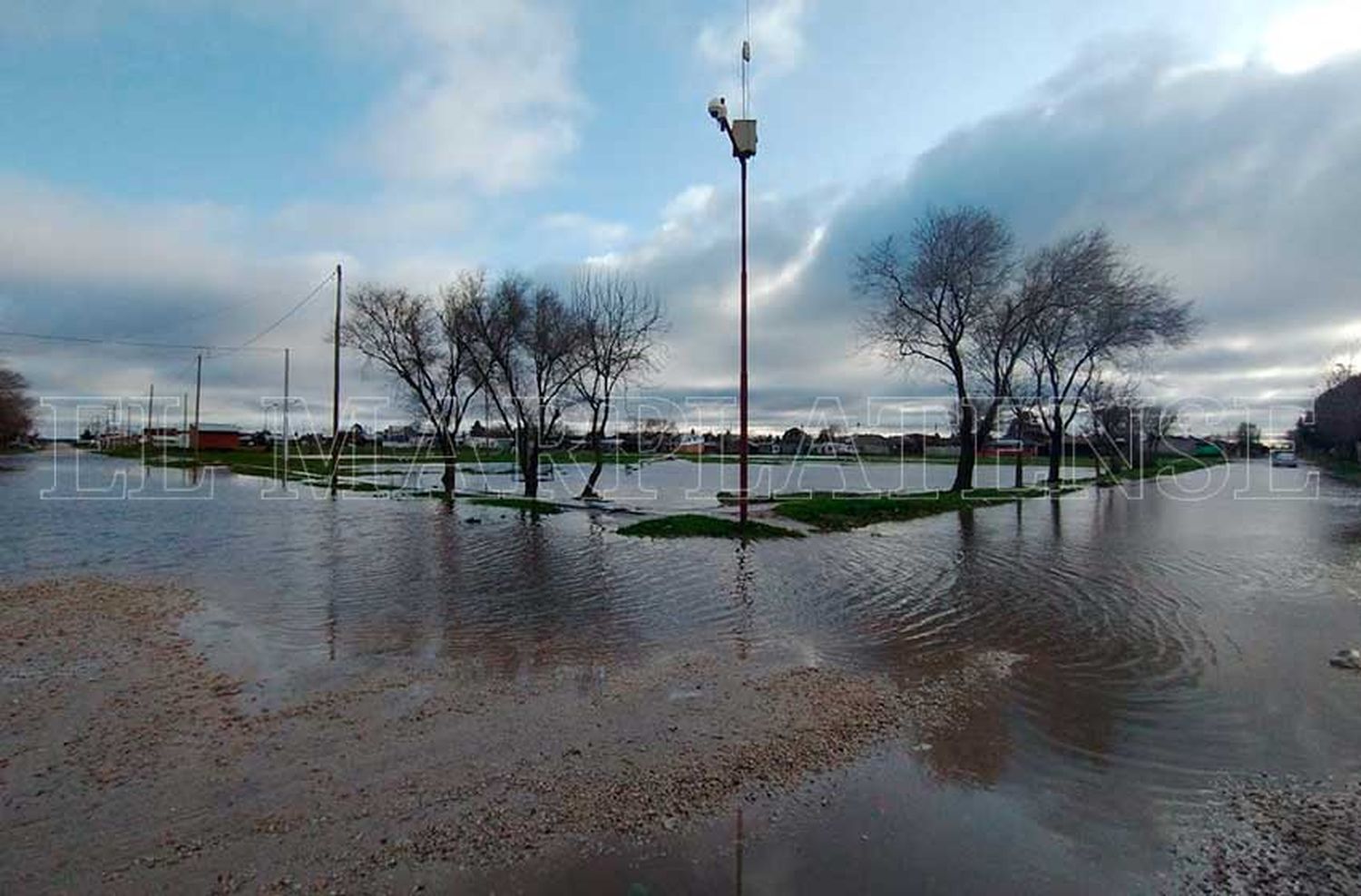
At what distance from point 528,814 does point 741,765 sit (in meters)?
1.21

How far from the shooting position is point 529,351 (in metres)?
Answer: 25.6

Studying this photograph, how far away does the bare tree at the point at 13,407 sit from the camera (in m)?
65.7

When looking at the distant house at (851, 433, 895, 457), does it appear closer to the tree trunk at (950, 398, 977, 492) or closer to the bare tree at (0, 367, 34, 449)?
the tree trunk at (950, 398, 977, 492)

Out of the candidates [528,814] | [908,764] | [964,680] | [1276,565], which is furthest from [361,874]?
[1276,565]

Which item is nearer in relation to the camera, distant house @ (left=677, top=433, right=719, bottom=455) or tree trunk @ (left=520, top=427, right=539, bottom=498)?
tree trunk @ (left=520, top=427, right=539, bottom=498)

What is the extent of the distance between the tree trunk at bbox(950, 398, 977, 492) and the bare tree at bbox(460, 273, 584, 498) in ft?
47.1

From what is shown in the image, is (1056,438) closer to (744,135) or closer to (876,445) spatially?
(744,135)

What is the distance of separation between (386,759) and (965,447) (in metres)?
26.8

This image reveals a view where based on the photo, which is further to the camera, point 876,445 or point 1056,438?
point 876,445


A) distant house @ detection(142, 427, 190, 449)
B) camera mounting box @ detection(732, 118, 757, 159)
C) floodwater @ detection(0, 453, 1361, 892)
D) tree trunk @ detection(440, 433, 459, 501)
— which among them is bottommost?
floodwater @ detection(0, 453, 1361, 892)

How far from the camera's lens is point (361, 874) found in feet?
9.77

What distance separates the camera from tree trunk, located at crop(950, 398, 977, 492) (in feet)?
89.0

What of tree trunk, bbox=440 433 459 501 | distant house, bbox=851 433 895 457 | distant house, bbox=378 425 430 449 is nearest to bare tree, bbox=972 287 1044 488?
tree trunk, bbox=440 433 459 501

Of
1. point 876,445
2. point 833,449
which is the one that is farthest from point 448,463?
point 876,445
